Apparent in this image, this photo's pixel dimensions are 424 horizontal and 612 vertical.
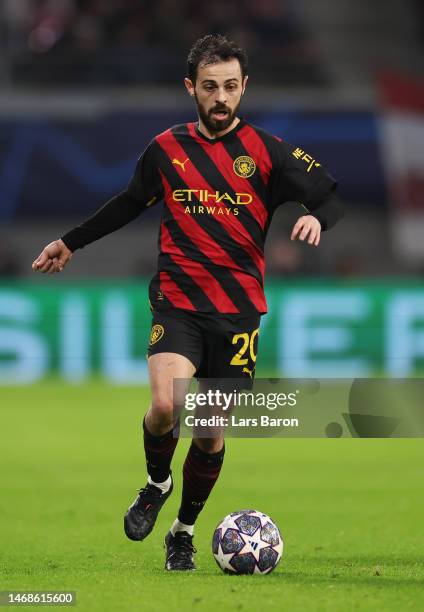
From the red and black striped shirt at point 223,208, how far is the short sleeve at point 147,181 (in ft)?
0.04

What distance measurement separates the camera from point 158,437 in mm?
5816

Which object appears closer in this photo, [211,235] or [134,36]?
[211,235]

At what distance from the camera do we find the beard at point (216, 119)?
5781 mm

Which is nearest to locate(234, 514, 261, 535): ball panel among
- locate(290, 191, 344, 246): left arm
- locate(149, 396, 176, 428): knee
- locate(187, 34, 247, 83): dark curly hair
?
locate(149, 396, 176, 428): knee

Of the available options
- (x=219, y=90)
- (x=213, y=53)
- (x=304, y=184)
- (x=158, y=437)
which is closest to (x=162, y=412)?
(x=158, y=437)

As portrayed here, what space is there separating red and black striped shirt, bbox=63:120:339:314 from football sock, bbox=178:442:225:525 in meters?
0.64

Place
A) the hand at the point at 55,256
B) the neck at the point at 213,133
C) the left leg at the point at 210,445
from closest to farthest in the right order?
the left leg at the point at 210,445
the neck at the point at 213,133
the hand at the point at 55,256

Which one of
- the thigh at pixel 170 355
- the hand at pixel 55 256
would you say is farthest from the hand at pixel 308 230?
the hand at pixel 55 256

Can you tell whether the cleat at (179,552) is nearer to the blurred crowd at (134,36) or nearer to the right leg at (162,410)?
the right leg at (162,410)

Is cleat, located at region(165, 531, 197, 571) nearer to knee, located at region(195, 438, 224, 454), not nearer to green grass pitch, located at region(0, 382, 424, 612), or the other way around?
green grass pitch, located at region(0, 382, 424, 612)

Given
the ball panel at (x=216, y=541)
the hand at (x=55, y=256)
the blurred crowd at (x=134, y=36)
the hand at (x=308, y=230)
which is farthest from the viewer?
the blurred crowd at (x=134, y=36)

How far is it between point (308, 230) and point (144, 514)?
144 centimetres

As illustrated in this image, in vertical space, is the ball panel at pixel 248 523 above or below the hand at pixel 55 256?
below

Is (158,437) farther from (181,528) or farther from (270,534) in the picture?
(270,534)
